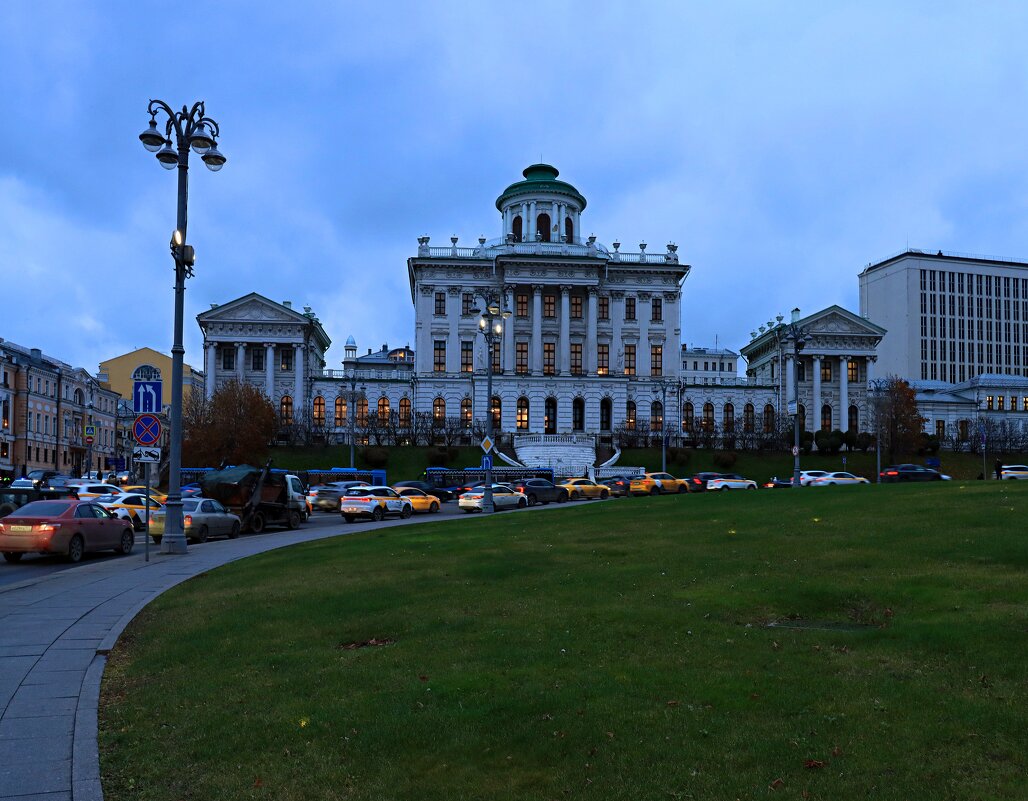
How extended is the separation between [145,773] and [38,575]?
16.4m

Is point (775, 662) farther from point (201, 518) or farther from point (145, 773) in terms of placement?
point (201, 518)

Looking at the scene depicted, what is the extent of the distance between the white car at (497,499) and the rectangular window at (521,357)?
44470 mm

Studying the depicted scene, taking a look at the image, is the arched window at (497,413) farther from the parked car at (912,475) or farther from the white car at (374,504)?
the white car at (374,504)

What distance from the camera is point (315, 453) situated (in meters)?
83.1

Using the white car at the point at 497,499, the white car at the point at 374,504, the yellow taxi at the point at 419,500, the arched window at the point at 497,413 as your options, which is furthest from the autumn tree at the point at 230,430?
the white car at the point at 374,504

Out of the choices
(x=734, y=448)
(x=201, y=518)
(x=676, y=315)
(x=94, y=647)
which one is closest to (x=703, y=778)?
(x=94, y=647)

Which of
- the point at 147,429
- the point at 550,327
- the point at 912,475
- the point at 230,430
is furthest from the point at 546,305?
the point at 147,429

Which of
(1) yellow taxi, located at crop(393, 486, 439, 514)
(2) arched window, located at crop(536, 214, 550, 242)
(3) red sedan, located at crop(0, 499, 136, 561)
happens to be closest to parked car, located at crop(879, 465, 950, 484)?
(1) yellow taxi, located at crop(393, 486, 439, 514)

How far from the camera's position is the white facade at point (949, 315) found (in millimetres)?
160375

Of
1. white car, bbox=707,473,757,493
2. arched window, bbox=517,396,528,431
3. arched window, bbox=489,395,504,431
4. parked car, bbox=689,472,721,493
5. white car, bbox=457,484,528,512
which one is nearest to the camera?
white car, bbox=457,484,528,512

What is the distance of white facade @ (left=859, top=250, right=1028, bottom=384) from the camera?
526 feet

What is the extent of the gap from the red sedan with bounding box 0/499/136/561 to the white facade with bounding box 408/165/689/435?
67803mm

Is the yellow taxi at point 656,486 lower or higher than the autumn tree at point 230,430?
lower

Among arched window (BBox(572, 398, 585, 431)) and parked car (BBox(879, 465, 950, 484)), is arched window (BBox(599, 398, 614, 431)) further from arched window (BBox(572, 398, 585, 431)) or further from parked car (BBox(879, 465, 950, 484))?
parked car (BBox(879, 465, 950, 484))
